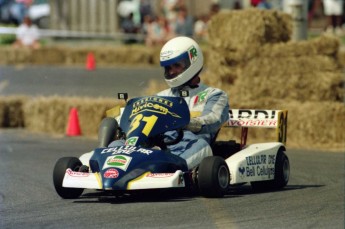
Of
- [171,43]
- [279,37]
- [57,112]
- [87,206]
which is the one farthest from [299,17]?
[87,206]

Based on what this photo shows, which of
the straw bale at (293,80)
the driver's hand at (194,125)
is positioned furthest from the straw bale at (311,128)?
the driver's hand at (194,125)

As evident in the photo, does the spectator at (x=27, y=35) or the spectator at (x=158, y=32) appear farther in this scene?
the spectator at (x=27, y=35)

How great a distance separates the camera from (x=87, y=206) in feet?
28.3

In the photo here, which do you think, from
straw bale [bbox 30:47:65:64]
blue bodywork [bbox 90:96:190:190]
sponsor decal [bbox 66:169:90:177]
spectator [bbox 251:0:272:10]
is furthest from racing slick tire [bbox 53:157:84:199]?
straw bale [bbox 30:47:65:64]

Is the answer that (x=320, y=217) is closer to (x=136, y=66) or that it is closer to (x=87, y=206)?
(x=87, y=206)

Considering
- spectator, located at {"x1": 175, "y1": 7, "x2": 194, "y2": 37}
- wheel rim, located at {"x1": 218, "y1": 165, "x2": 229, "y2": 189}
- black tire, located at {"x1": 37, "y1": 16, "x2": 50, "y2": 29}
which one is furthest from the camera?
black tire, located at {"x1": 37, "y1": 16, "x2": 50, "y2": 29}

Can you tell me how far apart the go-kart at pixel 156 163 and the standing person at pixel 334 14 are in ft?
61.8

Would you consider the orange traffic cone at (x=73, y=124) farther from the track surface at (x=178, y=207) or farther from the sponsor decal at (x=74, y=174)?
the sponsor decal at (x=74, y=174)

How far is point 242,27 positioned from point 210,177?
655cm

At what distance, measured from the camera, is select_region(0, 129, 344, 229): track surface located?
7734 mm

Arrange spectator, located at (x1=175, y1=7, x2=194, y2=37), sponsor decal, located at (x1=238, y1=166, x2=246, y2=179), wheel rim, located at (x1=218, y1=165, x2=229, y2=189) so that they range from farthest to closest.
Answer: spectator, located at (x1=175, y1=7, x2=194, y2=37) < sponsor decal, located at (x1=238, y1=166, x2=246, y2=179) < wheel rim, located at (x1=218, y1=165, x2=229, y2=189)

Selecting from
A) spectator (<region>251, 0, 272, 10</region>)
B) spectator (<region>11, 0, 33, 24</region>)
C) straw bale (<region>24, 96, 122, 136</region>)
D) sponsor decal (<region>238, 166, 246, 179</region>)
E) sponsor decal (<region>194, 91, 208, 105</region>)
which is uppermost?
spectator (<region>251, 0, 272, 10</region>)

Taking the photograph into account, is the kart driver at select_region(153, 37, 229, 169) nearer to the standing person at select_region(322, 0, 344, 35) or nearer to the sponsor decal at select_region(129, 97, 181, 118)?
the sponsor decal at select_region(129, 97, 181, 118)

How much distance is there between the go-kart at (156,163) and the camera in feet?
28.4
